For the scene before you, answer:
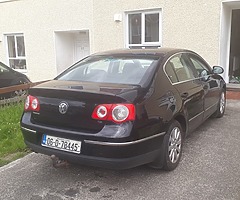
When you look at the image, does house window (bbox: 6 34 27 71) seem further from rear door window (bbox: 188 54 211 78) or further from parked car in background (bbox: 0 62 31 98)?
rear door window (bbox: 188 54 211 78)

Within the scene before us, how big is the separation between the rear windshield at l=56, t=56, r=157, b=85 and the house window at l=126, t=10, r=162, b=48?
15.7 ft

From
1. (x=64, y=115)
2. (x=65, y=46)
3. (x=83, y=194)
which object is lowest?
(x=83, y=194)

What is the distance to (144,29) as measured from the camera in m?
8.70

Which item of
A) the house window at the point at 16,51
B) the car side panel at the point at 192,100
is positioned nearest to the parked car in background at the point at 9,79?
the car side panel at the point at 192,100

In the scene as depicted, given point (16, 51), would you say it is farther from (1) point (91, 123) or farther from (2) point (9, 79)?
(1) point (91, 123)

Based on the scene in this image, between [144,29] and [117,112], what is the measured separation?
21.0 ft

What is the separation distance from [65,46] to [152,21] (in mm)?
4241

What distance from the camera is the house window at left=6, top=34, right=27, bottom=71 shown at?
12318mm

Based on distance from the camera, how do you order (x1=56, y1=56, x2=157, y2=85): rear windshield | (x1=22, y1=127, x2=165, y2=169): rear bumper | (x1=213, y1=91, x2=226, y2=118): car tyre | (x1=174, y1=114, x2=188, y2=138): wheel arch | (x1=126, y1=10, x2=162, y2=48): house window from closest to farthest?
(x1=22, y1=127, x2=165, y2=169): rear bumper < (x1=56, y1=56, x2=157, y2=85): rear windshield < (x1=174, y1=114, x2=188, y2=138): wheel arch < (x1=213, y1=91, x2=226, y2=118): car tyre < (x1=126, y1=10, x2=162, y2=48): house window

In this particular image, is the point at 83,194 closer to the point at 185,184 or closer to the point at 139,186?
the point at 139,186

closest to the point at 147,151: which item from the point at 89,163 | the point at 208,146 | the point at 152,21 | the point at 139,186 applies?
the point at 139,186

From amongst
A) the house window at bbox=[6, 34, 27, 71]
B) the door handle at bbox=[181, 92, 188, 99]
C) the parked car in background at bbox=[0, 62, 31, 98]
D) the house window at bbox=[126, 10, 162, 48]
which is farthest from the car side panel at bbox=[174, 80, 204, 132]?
the house window at bbox=[6, 34, 27, 71]

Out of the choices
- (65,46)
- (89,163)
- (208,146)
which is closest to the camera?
(89,163)

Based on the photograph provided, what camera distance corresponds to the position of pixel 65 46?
11336mm
